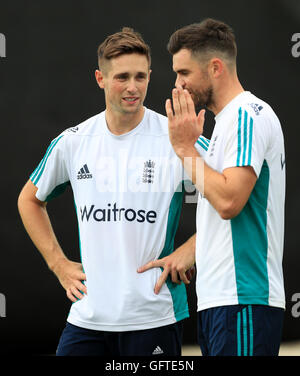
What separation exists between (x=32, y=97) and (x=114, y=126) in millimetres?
1758

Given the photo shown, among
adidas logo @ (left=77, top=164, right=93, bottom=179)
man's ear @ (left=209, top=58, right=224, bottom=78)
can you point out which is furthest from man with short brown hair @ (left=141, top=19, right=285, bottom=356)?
adidas logo @ (left=77, top=164, right=93, bottom=179)

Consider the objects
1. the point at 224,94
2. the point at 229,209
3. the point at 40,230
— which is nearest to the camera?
the point at 229,209

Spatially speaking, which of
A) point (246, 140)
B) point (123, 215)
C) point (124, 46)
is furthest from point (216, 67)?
point (123, 215)

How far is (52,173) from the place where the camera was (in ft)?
10.4

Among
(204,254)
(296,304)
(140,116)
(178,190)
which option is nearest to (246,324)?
(204,254)

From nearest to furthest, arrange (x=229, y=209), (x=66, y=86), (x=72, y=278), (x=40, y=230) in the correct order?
(x=229, y=209), (x=72, y=278), (x=40, y=230), (x=66, y=86)

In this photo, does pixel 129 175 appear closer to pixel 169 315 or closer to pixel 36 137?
pixel 169 315

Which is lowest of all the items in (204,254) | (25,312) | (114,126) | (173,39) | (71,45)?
(25,312)

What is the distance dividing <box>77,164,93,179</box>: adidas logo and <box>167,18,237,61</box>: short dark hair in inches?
26.9

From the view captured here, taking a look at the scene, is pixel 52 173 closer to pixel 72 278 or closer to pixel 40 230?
pixel 40 230

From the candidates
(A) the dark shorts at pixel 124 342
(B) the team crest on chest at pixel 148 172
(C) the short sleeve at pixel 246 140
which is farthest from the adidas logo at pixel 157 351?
(C) the short sleeve at pixel 246 140

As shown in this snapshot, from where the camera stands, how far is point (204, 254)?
8.20 ft

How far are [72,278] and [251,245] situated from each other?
103 centimetres

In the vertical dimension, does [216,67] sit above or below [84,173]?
above
